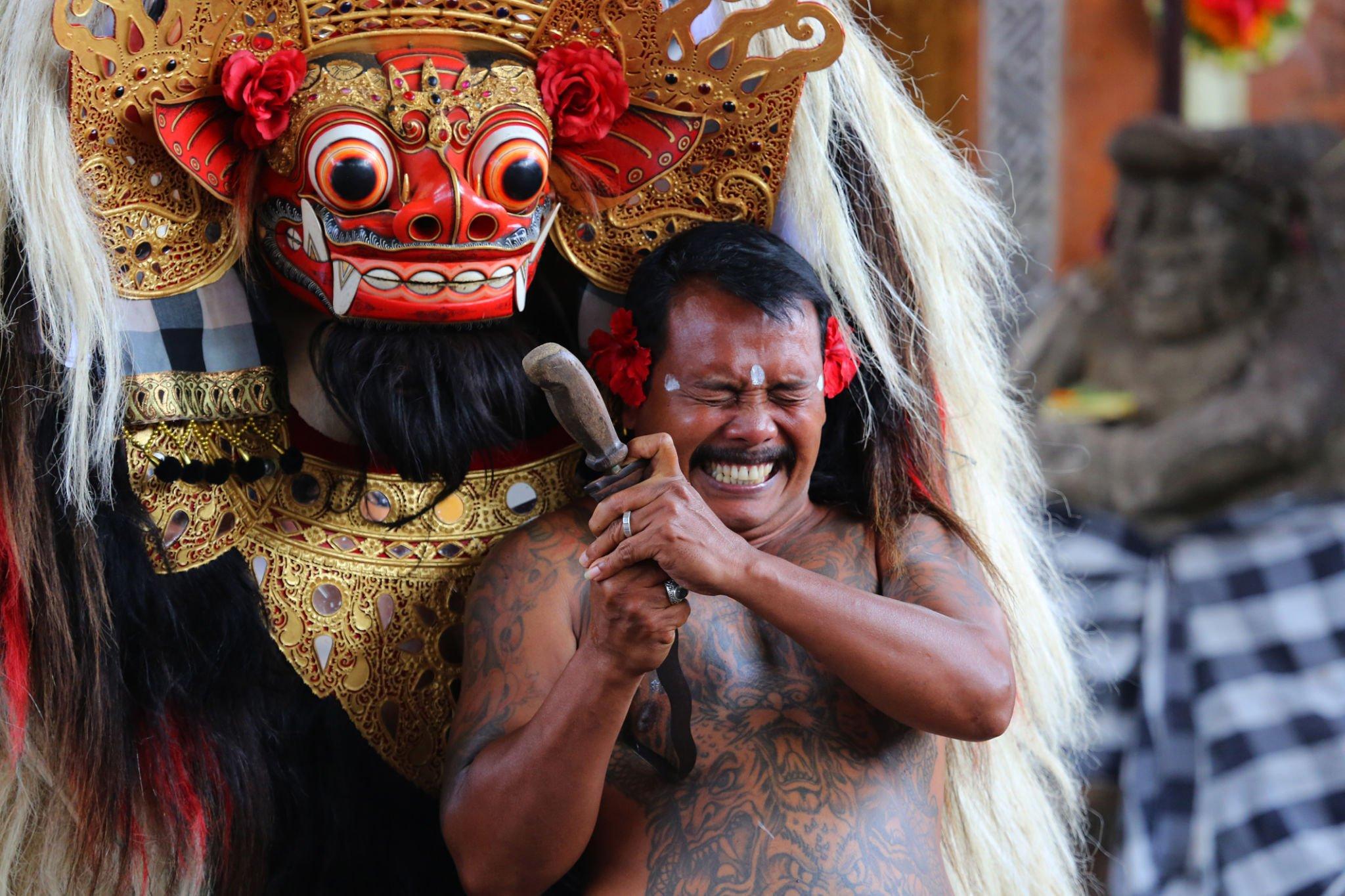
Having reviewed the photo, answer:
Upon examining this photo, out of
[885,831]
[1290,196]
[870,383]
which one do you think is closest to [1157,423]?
[1290,196]

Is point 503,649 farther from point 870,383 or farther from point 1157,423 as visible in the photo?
point 1157,423

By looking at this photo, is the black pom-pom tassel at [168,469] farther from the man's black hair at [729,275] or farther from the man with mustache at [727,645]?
the man's black hair at [729,275]

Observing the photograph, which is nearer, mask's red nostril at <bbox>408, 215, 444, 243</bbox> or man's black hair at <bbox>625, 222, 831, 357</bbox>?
mask's red nostril at <bbox>408, 215, 444, 243</bbox>

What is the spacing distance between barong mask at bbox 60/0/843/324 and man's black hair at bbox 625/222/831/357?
Result: 114 mm

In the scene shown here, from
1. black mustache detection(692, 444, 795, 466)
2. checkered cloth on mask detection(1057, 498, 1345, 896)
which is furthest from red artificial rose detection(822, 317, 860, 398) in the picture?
checkered cloth on mask detection(1057, 498, 1345, 896)

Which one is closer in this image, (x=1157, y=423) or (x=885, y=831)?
(x=885, y=831)

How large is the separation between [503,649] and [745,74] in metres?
0.79

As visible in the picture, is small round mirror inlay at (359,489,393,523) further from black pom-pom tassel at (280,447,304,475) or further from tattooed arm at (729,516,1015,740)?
tattooed arm at (729,516,1015,740)

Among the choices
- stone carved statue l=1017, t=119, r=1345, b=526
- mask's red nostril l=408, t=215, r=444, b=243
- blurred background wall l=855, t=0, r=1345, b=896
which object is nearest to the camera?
mask's red nostril l=408, t=215, r=444, b=243

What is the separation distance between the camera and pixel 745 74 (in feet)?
5.94

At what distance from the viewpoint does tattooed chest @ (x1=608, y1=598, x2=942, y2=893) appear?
1663mm

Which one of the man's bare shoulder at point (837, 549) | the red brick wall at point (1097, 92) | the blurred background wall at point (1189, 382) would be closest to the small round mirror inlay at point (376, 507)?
the man's bare shoulder at point (837, 549)

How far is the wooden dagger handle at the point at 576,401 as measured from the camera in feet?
4.67

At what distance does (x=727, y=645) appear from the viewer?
1823mm
